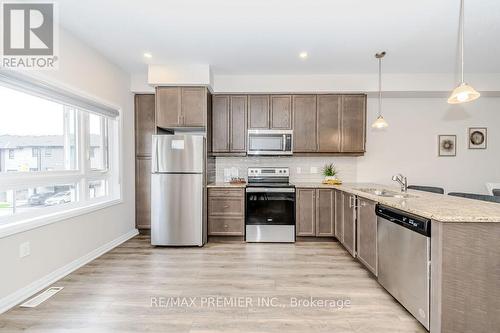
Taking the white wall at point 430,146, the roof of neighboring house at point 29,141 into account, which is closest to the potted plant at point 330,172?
the white wall at point 430,146

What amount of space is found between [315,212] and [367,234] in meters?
1.20

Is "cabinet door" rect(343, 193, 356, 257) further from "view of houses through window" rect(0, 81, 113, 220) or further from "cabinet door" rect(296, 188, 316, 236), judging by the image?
"view of houses through window" rect(0, 81, 113, 220)

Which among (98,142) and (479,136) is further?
(479,136)

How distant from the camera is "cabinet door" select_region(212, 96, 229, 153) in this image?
4.27 m

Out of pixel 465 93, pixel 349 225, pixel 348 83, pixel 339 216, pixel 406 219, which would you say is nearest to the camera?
pixel 406 219

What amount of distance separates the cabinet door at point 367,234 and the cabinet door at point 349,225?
0.45ft

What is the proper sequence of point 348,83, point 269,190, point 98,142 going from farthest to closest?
point 348,83, point 269,190, point 98,142

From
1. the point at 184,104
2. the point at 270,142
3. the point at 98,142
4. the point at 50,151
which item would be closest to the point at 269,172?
the point at 270,142

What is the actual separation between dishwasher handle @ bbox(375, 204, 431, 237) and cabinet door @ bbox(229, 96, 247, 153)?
2.35 m

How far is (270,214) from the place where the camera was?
155 inches

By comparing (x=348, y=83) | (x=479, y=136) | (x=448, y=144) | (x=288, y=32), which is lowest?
(x=448, y=144)

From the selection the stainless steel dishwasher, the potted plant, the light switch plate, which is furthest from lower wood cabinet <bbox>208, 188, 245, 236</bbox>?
the light switch plate

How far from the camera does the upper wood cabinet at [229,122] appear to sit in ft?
14.0

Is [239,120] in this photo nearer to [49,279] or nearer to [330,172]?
[330,172]
